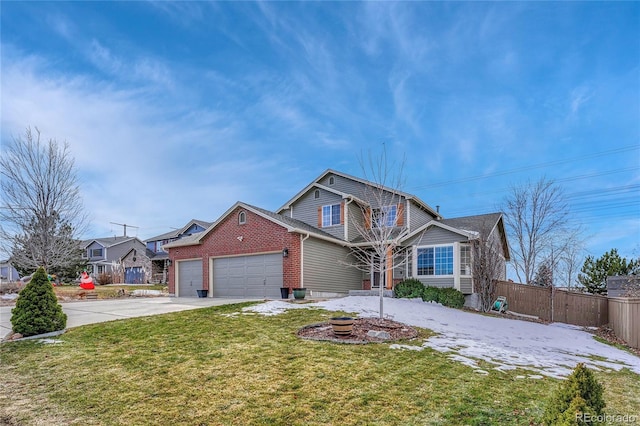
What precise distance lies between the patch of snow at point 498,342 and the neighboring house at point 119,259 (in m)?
33.1

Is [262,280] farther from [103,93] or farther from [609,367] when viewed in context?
[609,367]

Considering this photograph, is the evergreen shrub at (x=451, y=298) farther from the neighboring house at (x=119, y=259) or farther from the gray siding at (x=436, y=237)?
the neighboring house at (x=119, y=259)

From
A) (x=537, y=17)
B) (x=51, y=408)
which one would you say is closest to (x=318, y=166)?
(x=537, y=17)

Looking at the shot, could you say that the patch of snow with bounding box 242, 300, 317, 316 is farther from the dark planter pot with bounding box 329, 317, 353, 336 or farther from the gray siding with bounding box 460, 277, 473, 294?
the gray siding with bounding box 460, 277, 473, 294

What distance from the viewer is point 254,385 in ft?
16.5

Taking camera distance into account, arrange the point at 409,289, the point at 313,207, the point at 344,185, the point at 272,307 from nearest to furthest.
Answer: the point at 272,307 < the point at 409,289 < the point at 313,207 < the point at 344,185

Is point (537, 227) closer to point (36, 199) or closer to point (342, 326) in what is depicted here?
point (342, 326)

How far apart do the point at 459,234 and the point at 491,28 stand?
8.46 m

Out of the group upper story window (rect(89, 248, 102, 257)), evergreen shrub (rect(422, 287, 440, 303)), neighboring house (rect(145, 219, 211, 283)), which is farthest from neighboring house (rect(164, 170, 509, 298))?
upper story window (rect(89, 248, 102, 257))

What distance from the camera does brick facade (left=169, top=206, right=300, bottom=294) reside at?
16453mm

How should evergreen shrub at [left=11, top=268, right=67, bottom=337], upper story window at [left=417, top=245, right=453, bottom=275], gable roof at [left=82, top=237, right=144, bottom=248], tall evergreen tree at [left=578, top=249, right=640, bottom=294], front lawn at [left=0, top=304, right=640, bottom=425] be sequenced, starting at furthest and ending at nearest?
1. gable roof at [left=82, top=237, right=144, bottom=248]
2. tall evergreen tree at [left=578, top=249, right=640, bottom=294]
3. upper story window at [left=417, top=245, right=453, bottom=275]
4. evergreen shrub at [left=11, top=268, right=67, bottom=337]
5. front lawn at [left=0, top=304, right=640, bottom=425]

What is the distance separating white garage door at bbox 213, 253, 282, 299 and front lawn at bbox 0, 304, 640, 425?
9.30 metres

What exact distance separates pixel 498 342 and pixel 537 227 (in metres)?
18.8

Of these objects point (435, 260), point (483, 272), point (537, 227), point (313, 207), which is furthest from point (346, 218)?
point (537, 227)
